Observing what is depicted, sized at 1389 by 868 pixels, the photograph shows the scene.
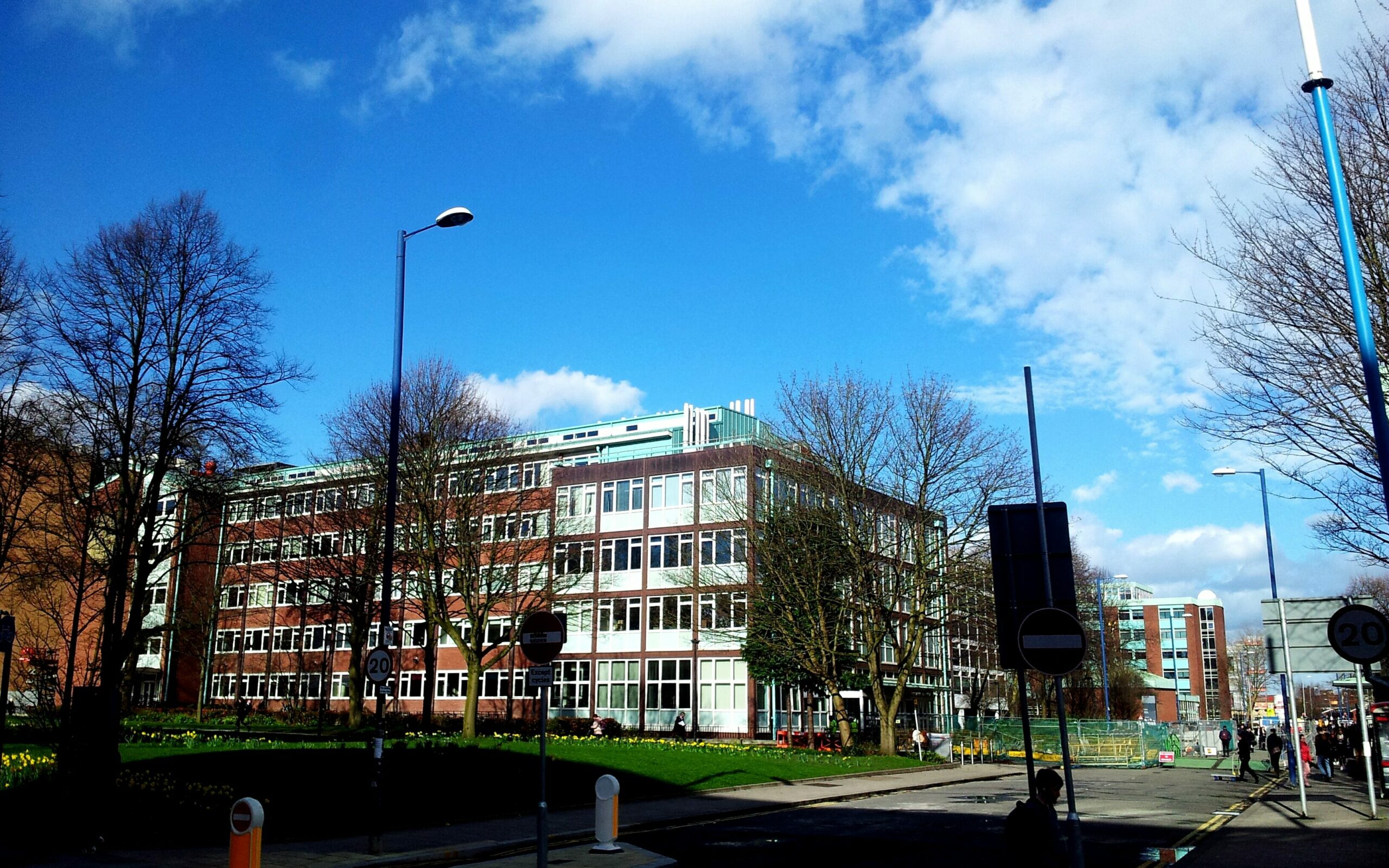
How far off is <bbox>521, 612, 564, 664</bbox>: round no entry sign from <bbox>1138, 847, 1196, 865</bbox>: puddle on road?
9334mm

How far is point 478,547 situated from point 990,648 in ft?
128

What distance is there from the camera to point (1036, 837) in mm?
8469

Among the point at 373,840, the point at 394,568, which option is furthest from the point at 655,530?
the point at 373,840

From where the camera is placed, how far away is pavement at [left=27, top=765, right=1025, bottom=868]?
13.9 meters

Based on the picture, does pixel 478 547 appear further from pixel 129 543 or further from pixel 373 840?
pixel 373 840

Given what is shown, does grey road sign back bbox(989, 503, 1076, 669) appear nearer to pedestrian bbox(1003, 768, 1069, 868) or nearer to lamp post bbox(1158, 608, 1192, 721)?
pedestrian bbox(1003, 768, 1069, 868)

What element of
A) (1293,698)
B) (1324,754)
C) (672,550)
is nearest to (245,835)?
(1293,698)

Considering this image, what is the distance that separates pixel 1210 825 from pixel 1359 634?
11885mm

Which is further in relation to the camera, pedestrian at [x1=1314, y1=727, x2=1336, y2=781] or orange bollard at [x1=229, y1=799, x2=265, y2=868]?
pedestrian at [x1=1314, y1=727, x2=1336, y2=781]

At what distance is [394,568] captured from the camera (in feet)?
155

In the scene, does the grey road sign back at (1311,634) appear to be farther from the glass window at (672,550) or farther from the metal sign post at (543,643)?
the glass window at (672,550)

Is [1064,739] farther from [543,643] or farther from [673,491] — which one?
[673,491]

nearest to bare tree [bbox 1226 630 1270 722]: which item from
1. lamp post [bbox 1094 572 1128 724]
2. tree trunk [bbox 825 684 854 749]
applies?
lamp post [bbox 1094 572 1128 724]

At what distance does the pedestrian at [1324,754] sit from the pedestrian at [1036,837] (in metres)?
39.4
